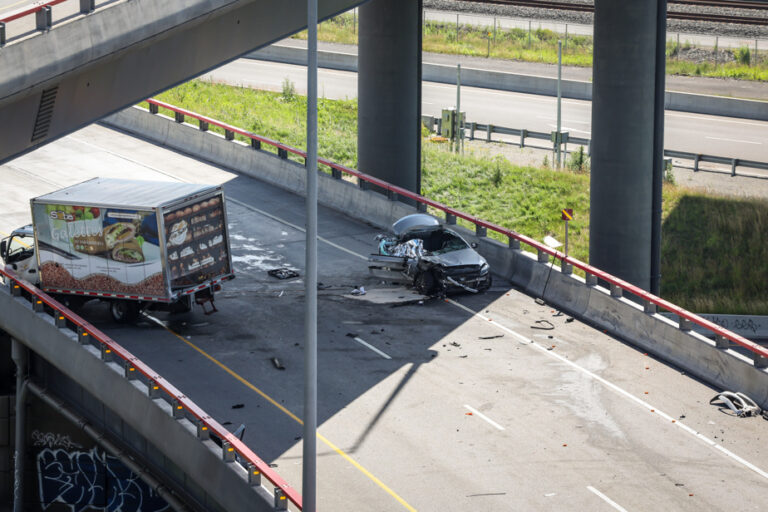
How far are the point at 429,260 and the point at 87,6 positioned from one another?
10.6 m

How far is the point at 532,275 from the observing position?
90.9 ft

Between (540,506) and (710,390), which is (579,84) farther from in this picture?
(540,506)

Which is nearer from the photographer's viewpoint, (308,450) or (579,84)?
(308,450)

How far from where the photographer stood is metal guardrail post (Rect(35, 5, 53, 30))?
1861 cm

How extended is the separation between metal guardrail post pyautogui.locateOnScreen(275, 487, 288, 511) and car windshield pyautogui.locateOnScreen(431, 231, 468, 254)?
11489 mm

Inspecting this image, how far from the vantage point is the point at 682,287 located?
1393 inches

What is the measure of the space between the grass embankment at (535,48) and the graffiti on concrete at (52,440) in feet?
141

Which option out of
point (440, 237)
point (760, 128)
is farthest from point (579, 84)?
point (440, 237)

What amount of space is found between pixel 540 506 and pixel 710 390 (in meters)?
6.45

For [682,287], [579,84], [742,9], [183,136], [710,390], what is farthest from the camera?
[742,9]

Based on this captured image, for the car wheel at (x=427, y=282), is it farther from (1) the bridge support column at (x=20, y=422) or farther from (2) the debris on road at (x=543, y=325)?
(1) the bridge support column at (x=20, y=422)

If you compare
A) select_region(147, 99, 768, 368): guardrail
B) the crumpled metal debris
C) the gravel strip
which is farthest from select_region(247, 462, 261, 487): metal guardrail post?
the gravel strip

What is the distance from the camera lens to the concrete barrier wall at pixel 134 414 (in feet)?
59.5

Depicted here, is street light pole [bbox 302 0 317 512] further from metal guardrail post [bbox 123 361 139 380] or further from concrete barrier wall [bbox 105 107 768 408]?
concrete barrier wall [bbox 105 107 768 408]
